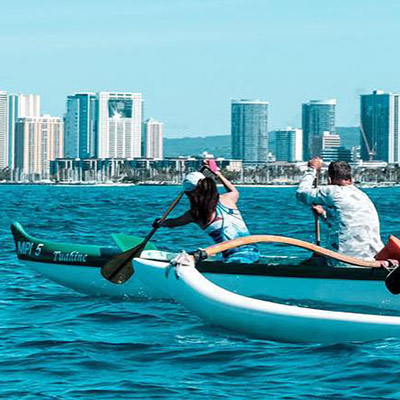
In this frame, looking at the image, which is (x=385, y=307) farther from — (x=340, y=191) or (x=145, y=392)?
(x=145, y=392)

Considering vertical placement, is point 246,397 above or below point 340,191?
below

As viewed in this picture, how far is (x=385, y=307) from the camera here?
11.4 metres

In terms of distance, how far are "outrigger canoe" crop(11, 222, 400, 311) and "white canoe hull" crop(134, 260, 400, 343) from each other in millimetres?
189

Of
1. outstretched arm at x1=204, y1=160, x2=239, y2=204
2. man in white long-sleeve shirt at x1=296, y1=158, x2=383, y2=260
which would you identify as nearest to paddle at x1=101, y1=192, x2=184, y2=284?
outstretched arm at x1=204, y1=160, x2=239, y2=204

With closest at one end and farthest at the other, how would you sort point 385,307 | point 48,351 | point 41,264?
point 48,351
point 385,307
point 41,264

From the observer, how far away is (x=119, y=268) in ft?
42.7

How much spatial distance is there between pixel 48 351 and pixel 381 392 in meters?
3.30

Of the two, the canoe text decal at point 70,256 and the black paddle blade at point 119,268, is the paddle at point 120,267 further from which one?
the canoe text decal at point 70,256

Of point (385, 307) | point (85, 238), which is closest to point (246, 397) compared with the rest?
point (385, 307)

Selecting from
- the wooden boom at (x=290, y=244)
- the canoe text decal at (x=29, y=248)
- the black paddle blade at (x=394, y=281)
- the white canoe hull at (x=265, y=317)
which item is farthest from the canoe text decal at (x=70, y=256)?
the black paddle blade at (x=394, y=281)

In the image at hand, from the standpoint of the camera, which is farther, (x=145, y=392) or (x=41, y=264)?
(x=41, y=264)

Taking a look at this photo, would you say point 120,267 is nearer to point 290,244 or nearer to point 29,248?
point 29,248

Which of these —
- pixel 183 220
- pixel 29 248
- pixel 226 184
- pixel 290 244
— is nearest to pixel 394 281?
pixel 290 244

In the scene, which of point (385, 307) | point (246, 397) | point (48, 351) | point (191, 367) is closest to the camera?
point (246, 397)
